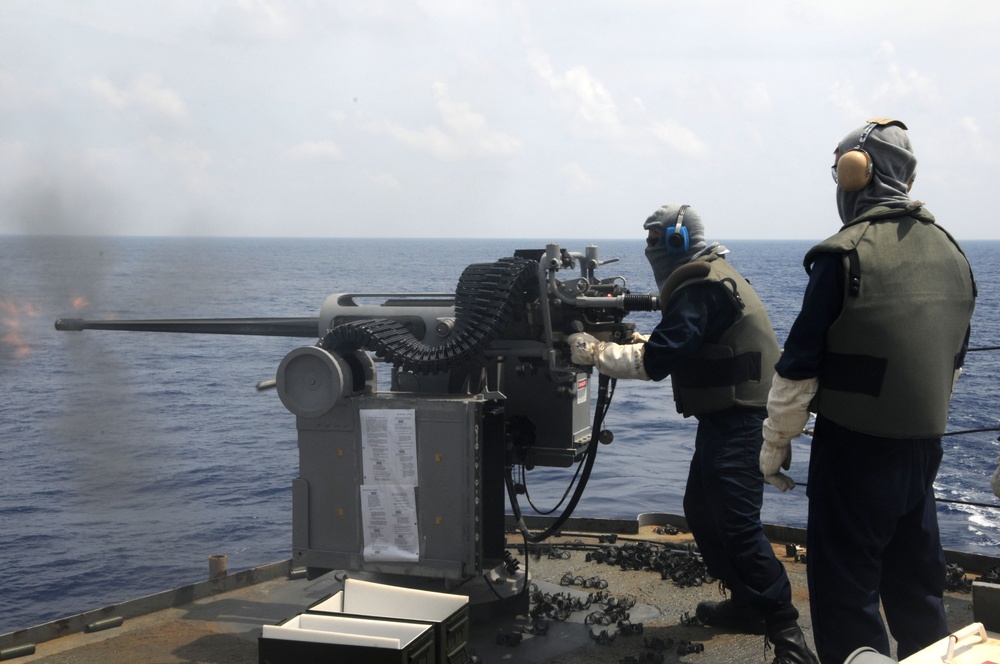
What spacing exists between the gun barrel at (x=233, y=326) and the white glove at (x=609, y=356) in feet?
5.88

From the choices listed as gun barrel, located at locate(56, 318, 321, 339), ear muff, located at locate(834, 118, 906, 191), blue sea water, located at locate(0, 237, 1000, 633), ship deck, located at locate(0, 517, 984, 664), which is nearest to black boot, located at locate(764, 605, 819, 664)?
ship deck, located at locate(0, 517, 984, 664)

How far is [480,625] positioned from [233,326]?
268 cm

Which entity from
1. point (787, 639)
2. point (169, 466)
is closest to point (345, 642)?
point (787, 639)

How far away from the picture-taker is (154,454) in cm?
2145

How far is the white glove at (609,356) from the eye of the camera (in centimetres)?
512

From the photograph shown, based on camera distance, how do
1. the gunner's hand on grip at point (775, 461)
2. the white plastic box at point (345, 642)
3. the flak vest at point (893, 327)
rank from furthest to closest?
1. the gunner's hand on grip at point (775, 461)
2. the flak vest at point (893, 327)
3. the white plastic box at point (345, 642)

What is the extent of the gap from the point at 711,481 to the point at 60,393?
1073 inches

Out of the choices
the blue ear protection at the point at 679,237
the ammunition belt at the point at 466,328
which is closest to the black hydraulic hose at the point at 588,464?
the ammunition belt at the point at 466,328

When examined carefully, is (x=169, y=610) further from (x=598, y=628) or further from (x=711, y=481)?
(x=711, y=481)

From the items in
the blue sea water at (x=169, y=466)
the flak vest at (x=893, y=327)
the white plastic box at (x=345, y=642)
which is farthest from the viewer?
the blue sea water at (x=169, y=466)

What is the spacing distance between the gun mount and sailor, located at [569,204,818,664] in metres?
0.35

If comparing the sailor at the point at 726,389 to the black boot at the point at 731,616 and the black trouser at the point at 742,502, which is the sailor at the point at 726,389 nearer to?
the black trouser at the point at 742,502

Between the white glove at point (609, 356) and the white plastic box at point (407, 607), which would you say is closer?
the white plastic box at point (407, 607)

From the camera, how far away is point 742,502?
5.07 m
